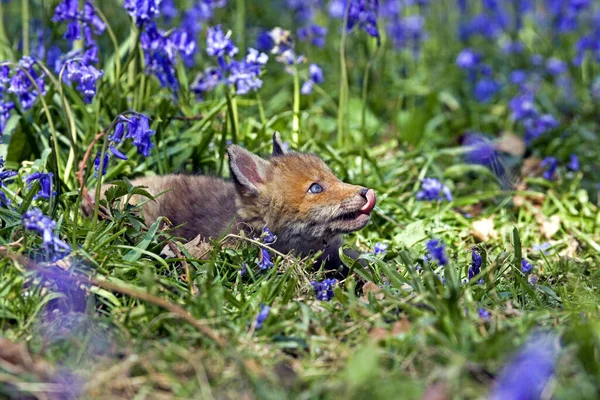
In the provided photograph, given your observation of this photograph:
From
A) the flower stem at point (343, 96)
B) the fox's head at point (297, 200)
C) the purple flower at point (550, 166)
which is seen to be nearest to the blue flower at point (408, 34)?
the flower stem at point (343, 96)

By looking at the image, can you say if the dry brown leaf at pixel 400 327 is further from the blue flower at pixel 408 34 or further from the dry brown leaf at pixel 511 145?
the blue flower at pixel 408 34

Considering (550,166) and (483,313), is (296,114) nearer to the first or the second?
(550,166)

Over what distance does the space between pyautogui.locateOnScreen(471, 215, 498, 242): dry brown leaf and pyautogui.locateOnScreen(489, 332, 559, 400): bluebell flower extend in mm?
2561

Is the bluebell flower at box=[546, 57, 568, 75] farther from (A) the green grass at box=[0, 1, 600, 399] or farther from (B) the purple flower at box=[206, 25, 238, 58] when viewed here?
(B) the purple flower at box=[206, 25, 238, 58]

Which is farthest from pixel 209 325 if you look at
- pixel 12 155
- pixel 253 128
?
pixel 253 128

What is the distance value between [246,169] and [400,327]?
168cm

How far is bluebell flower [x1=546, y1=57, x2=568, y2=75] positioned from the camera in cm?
827

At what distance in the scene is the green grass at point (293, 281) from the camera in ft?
10.1

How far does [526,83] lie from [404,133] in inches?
71.0

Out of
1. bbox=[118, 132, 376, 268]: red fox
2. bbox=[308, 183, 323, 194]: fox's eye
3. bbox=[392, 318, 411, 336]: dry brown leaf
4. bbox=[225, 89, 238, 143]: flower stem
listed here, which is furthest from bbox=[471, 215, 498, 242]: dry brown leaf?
bbox=[392, 318, 411, 336]: dry brown leaf

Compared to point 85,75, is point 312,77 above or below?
below

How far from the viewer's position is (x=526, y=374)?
8.26 ft

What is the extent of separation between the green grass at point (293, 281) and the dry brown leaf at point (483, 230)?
6 centimetres

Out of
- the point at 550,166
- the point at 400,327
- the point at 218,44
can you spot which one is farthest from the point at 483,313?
the point at 550,166
